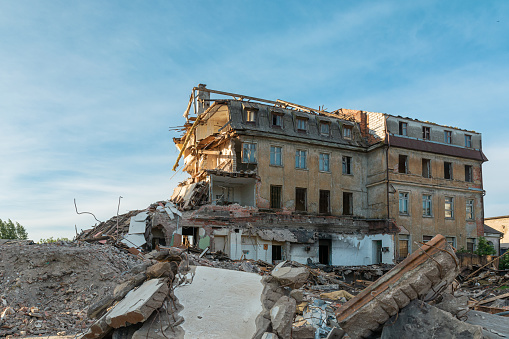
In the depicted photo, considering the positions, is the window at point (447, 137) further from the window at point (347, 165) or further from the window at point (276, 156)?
the window at point (276, 156)

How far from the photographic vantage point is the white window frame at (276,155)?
2880 centimetres

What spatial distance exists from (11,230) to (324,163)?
30.3 metres


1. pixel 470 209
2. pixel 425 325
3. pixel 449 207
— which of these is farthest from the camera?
pixel 470 209

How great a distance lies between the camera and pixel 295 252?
2681cm

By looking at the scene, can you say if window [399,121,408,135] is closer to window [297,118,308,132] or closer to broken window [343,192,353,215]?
broken window [343,192,353,215]

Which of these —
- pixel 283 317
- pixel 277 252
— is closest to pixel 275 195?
pixel 277 252

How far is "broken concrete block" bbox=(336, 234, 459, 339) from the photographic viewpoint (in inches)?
219

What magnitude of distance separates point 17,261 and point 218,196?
54.0ft

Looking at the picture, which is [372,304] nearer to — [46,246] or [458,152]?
[46,246]

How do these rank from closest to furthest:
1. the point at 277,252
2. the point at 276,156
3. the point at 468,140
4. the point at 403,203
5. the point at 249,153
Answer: the point at 277,252 < the point at 249,153 < the point at 276,156 < the point at 403,203 < the point at 468,140

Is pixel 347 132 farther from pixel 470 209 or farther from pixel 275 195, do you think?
pixel 470 209

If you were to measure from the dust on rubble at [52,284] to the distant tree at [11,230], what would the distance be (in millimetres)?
28714

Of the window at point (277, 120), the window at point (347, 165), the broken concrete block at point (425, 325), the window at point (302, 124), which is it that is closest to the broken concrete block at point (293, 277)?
the broken concrete block at point (425, 325)

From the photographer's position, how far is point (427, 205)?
3195cm
